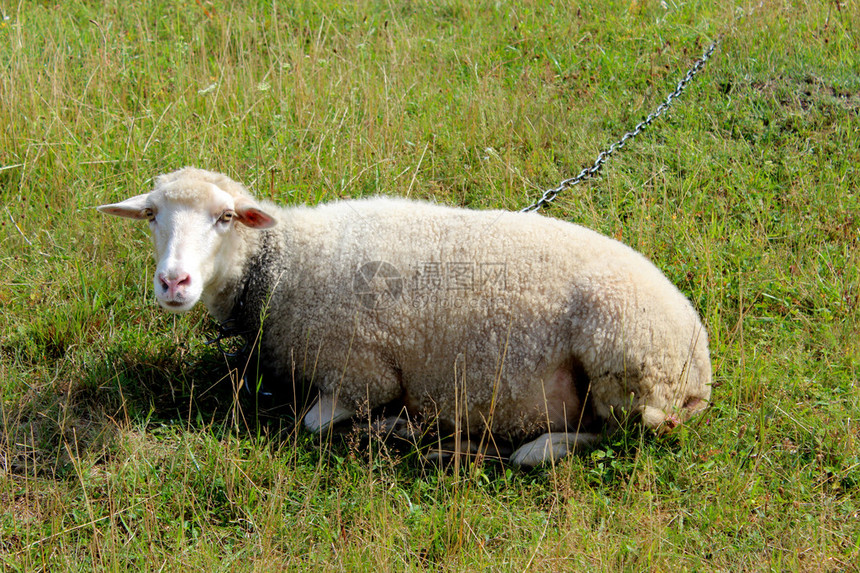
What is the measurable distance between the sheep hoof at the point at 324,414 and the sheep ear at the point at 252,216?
2.94ft

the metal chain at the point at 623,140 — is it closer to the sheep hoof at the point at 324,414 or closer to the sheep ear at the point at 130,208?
the sheep hoof at the point at 324,414

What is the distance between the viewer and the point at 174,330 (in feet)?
14.2

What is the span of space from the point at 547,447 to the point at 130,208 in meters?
2.31

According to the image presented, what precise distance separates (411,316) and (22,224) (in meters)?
2.83

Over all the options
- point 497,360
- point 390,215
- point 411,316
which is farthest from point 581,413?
point 390,215

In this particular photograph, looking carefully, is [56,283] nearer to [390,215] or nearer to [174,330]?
[174,330]

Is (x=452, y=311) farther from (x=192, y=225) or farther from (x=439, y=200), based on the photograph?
(x=439, y=200)

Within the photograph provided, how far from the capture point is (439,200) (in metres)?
5.41

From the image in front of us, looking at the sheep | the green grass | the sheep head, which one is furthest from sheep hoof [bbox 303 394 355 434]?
the sheep head

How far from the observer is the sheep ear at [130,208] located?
3762 mm

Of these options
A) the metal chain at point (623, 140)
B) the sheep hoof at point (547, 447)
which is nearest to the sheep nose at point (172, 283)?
the sheep hoof at point (547, 447)

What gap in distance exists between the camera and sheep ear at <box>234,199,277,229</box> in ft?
12.3

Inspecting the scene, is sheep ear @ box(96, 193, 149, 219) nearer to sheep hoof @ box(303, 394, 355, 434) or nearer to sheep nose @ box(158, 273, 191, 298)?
sheep nose @ box(158, 273, 191, 298)

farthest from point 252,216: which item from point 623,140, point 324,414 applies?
point 623,140
